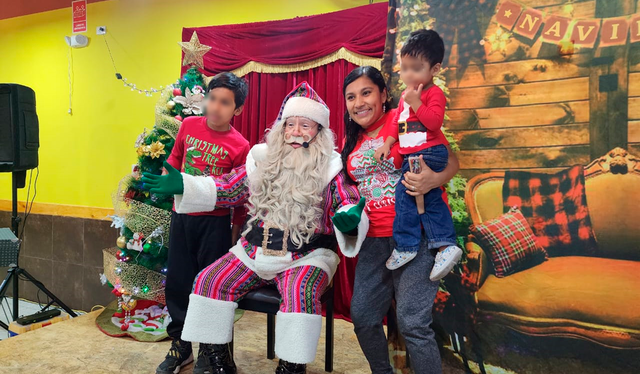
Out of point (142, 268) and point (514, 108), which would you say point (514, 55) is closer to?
point (514, 108)

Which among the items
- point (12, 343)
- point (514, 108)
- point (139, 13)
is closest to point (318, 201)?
point (514, 108)

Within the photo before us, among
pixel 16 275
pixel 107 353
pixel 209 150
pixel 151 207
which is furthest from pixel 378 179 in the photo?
pixel 16 275

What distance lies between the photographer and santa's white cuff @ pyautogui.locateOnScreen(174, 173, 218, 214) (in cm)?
227

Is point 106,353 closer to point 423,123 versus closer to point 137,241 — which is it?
point 137,241

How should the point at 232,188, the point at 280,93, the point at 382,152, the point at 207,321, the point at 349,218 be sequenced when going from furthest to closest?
the point at 280,93
the point at 232,188
the point at 207,321
the point at 382,152
the point at 349,218

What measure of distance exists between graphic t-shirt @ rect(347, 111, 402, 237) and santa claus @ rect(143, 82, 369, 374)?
8 cm

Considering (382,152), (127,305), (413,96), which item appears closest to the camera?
(413,96)

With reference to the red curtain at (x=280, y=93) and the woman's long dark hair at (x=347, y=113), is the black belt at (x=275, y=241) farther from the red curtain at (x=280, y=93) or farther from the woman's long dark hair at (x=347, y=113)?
the red curtain at (x=280, y=93)

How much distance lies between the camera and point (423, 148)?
73.4 inches

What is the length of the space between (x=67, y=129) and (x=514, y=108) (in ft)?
14.8

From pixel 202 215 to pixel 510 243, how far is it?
66.7 inches

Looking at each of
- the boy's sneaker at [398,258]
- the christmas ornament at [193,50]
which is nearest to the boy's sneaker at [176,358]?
the boy's sneaker at [398,258]

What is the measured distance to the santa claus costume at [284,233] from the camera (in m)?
2.09

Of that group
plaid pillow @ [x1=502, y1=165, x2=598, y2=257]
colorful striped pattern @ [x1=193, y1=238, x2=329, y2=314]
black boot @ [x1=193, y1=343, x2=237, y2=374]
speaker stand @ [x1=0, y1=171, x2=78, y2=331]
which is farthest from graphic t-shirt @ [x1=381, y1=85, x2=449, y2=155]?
speaker stand @ [x1=0, y1=171, x2=78, y2=331]
